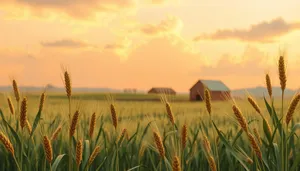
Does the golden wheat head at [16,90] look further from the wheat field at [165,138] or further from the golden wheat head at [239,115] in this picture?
the golden wheat head at [239,115]

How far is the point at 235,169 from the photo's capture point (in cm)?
392

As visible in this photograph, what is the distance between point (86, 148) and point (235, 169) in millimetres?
1657

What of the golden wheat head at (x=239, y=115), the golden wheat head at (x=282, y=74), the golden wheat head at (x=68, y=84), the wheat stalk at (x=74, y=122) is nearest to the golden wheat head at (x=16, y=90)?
the golden wheat head at (x=68, y=84)

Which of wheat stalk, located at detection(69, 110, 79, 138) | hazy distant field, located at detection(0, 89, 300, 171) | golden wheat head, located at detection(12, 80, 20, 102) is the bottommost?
hazy distant field, located at detection(0, 89, 300, 171)

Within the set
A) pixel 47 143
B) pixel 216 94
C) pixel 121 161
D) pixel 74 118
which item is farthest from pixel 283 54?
pixel 216 94

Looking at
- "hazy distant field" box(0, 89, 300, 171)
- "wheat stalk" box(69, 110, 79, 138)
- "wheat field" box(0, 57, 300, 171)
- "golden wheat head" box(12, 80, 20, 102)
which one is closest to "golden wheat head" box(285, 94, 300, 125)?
"wheat field" box(0, 57, 300, 171)

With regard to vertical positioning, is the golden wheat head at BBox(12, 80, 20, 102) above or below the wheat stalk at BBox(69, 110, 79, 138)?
above

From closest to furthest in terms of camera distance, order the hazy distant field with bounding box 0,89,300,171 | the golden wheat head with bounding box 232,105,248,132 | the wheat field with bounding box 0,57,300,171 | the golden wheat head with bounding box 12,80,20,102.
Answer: the golden wheat head with bounding box 232,105,248,132, the wheat field with bounding box 0,57,300,171, the hazy distant field with bounding box 0,89,300,171, the golden wheat head with bounding box 12,80,20,102

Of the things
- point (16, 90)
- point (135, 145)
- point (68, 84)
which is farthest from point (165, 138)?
point (68, 84)

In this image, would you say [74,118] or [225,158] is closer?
[74,118]

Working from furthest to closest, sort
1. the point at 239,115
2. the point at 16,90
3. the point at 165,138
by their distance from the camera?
the point at 165,138 < the point at 16,90 < the point at 239,115

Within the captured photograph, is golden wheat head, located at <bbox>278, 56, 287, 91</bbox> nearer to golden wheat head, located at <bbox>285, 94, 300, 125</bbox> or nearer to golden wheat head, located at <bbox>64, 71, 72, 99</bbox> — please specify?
golden wheat head, located at <bbox>285, 94, 300, 125</bbox>

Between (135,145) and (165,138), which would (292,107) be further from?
(135,145)

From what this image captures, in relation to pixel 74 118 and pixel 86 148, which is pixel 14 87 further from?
pixel 74 118
